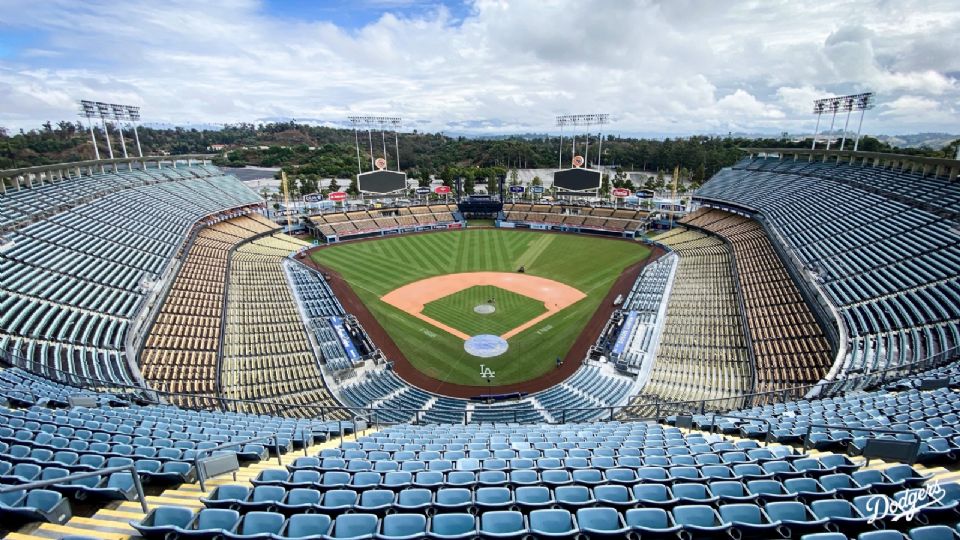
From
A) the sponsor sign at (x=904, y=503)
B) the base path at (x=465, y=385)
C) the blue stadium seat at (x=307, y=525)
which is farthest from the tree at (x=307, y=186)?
the sponsor sign at (x=904, y=503)

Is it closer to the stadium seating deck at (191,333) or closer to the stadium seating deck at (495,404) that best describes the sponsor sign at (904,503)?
the stadium seating deck at (495,404)

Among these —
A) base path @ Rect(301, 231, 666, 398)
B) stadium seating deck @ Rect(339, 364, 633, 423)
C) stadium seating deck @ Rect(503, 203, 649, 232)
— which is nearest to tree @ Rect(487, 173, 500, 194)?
stadium seating deck @ Rect(503, 203, 649, 232)

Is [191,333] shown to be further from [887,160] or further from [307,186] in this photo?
[307,186]

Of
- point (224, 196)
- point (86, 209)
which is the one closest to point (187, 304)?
point (86, 209)

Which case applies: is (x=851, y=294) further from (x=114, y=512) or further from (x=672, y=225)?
(x=672, y=225)

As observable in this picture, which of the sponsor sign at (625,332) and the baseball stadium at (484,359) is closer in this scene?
the baseball stadium at (484,359)

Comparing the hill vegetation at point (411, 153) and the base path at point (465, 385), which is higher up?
the hill vegetation at point (411, 153)

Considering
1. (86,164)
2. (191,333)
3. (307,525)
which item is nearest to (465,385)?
(191,333)
